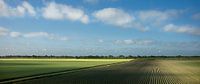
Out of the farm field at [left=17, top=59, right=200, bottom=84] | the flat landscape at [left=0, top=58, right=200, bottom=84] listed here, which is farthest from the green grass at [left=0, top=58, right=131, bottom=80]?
the farm field at [left=17, top=59, right=200, bottom=84]

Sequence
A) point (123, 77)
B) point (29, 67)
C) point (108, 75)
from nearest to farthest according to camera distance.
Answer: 1. point (123, 77)
2. point (108, 75)
3. point (29, 67)

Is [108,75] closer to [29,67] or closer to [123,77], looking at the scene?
[123,77]

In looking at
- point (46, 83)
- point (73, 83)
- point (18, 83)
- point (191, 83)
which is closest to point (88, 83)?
point (73, 83)

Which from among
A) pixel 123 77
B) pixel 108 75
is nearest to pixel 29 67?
pixel 108 75

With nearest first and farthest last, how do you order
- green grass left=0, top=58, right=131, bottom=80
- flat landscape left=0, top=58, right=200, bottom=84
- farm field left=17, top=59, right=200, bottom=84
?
farm field left=17, top=59, right=200, bottom=84 < flat landscape left=0, top=58, right=200, bottom=84 < green grass left=0, top=58, right=131, bottom=80

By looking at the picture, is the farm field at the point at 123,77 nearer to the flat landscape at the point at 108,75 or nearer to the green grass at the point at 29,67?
the flat landscape at the point at 108,75

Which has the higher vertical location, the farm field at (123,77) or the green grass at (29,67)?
the green grass at (29,67)

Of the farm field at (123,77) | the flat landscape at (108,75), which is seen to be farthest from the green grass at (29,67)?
the farm field at (123,77)

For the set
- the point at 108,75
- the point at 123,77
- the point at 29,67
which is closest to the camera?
the point at 123,77

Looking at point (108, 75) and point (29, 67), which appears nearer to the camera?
point (108, 75)

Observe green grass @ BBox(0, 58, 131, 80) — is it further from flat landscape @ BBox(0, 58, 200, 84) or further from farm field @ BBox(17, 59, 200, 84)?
farm field @ BBox(17, 59, 200, 84)

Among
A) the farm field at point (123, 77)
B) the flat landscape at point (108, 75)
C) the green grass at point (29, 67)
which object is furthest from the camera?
Answer: the green grass at point (29, 67)

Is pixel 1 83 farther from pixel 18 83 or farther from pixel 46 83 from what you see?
pixel 46 83

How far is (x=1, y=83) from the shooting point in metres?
24.0
